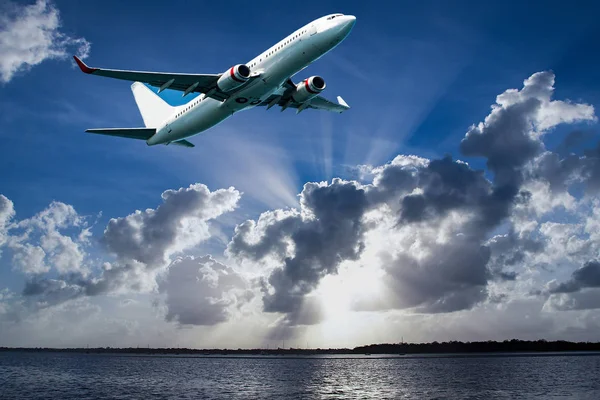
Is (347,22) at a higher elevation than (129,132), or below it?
higher

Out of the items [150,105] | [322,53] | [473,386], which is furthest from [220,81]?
[473,386]

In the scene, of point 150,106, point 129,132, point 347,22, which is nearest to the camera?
point 347,22

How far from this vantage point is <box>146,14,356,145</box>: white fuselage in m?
55.9

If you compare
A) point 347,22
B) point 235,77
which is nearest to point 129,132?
point 235,77

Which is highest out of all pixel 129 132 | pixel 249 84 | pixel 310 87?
pixel 310 87

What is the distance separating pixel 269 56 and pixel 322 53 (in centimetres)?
662

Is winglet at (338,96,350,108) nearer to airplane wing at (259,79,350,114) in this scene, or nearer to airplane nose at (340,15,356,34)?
airplane wing at (259,79,350,114)

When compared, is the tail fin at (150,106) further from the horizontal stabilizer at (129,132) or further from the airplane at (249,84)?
the airplane at (249,84)

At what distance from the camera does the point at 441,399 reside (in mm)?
68188

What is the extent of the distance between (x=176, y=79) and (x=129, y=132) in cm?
1694

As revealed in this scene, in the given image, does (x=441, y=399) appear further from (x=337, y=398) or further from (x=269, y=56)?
(x=269, y=56)

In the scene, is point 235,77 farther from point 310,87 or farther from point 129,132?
point 129,132

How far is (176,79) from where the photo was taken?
65.4 m

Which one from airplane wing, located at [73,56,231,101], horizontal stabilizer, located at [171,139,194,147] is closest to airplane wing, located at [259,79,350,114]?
airplane wing, located at [73,56,231,101]
